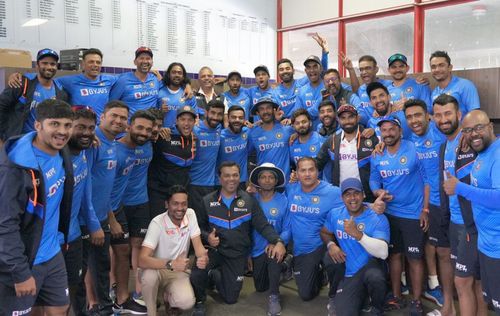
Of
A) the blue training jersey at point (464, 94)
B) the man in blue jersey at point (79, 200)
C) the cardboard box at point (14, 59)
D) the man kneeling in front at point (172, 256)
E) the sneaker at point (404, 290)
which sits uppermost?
the cardboard box at point (14, 59)

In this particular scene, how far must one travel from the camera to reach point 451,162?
3342 mm

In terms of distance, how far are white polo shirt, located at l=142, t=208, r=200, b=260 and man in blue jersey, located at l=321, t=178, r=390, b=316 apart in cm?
123

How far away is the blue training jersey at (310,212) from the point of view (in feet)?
13.9

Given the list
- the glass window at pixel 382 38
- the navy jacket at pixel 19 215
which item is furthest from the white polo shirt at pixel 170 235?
the glass window at pixel 382 38

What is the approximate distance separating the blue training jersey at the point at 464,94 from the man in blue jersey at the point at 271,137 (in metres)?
1.68

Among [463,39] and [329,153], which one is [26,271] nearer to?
[329,153]

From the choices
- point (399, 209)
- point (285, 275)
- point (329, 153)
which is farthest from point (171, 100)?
point (399, 209)

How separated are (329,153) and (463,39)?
4.12m

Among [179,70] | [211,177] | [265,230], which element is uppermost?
[179,70]

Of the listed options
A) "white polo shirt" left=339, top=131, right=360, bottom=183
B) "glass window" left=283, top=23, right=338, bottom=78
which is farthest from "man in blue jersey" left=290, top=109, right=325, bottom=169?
"glass window" left=283, top=23, right=338, bottom=78

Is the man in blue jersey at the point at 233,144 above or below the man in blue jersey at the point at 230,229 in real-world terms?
above

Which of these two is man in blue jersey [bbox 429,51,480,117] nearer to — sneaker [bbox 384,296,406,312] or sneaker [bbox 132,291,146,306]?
sneaker [bbox 384,296,406,312]

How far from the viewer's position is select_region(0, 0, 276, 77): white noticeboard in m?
6.11

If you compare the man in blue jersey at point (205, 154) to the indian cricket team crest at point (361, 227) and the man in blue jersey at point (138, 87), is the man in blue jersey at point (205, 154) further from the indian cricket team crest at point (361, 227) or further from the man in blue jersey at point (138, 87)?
the indian cricket team crest at point (361, 227)
